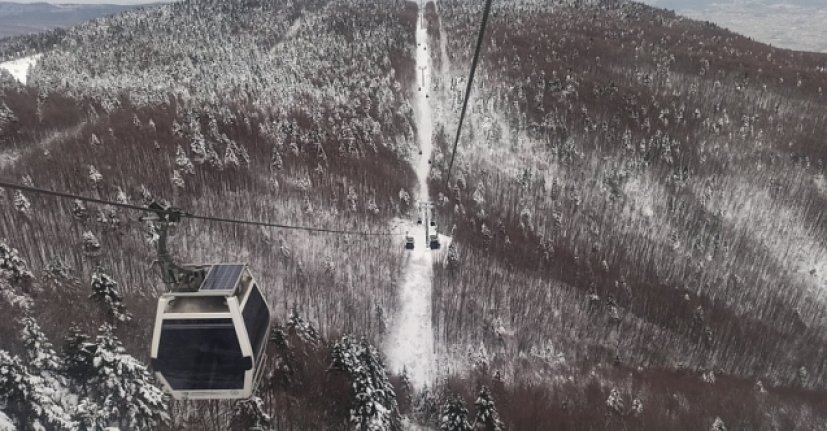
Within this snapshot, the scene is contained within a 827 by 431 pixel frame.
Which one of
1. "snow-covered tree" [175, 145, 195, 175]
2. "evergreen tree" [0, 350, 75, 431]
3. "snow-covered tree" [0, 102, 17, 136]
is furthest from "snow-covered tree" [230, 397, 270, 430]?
"snow-covered tree" [0, 102, 17, 136]

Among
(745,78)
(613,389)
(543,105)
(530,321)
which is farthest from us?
(745,78)

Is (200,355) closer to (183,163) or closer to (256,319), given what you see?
(256,319)

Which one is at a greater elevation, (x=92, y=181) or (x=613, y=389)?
(x=92, y=181)

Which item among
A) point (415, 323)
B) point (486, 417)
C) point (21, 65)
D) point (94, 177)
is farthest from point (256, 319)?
point (21, 65)

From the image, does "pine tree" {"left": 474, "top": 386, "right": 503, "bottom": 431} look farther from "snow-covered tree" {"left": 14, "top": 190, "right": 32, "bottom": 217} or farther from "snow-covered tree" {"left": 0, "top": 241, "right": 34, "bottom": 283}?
"snow-covered tree" {"left": 14, "top": 190, "right": 32, "bottom": 217}

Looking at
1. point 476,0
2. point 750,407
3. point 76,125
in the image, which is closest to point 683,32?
point 476,0

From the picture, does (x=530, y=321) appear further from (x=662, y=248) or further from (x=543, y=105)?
(x=543, y=105)

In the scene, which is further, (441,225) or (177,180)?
(441,225)
